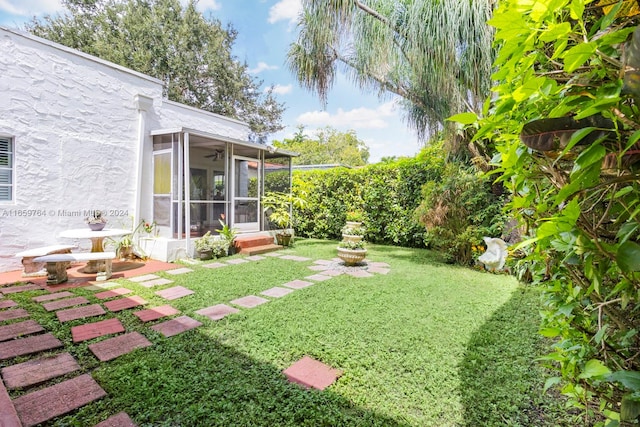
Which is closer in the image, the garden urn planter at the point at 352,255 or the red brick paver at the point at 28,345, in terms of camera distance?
the red brick paver at the point at 28,345

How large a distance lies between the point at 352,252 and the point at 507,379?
3.94 metres

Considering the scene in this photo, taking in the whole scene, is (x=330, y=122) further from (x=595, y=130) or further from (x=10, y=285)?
(x=595, y=130)

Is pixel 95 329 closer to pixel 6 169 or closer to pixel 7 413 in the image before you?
pixel 7 413

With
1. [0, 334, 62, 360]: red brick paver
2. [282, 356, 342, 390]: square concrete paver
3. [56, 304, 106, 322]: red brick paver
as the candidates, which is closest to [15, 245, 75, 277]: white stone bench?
[56, 304, 106, 322]: red brick paver

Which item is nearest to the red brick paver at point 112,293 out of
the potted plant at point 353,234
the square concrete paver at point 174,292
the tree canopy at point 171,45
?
the square concrete paver at point 174,292

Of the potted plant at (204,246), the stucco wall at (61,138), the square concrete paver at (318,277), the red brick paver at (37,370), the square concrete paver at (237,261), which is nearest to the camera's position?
the red brick paver at (37,370)

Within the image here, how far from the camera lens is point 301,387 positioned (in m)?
2.35

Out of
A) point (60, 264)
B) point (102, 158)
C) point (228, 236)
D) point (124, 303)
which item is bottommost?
point (124, 303)

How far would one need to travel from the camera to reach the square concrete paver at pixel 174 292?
14.5 ft

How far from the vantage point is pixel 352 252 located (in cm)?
629

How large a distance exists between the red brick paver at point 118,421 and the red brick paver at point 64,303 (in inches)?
106

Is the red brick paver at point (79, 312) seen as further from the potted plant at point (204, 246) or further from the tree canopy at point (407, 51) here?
the tree canopy at point (407, 51)

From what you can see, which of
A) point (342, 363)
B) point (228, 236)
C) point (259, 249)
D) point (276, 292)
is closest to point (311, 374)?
point (342, 363)

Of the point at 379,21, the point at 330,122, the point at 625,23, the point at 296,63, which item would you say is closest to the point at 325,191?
the point at 296,63
